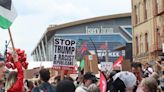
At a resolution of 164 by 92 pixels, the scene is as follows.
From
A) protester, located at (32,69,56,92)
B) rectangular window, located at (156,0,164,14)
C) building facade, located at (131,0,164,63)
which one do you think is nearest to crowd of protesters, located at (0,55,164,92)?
protester, located at (32,69,56,92)

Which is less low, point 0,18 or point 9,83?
point 0,18

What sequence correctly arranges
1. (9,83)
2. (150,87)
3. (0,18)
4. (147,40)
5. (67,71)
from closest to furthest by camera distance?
(150,87) < (9,83) < (0,18) < (67,71) < (147,40)

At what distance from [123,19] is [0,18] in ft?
285

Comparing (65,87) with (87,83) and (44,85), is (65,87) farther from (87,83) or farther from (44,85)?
(87,83)

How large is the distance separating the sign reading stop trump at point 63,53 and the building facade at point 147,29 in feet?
83.6

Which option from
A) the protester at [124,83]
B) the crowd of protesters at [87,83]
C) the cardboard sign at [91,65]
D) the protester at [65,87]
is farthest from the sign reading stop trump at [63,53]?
the protester at [65,87]

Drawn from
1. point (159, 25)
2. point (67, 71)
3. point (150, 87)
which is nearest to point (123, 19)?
point (159, 25)

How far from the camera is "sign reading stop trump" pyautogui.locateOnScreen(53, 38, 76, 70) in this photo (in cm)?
1334

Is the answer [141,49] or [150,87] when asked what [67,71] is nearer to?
[150,87]

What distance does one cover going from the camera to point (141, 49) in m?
47.8

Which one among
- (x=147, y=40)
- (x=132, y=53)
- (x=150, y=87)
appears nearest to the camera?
(x=150, y=87)

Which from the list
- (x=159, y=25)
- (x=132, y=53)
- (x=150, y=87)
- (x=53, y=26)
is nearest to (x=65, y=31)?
(x=53, y=26)

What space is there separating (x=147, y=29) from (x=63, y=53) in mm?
32868

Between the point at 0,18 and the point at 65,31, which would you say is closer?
the point at 0,18
